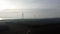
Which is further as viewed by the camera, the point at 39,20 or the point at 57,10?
the point at 57,10

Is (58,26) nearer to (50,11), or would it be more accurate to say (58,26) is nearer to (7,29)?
(50,11)

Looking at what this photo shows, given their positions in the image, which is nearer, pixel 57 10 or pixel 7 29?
pixel 7 29

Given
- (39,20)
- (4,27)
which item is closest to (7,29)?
(4,27)

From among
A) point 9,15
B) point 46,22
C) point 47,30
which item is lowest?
point 47,30

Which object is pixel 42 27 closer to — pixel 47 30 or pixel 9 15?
pixel 47 30

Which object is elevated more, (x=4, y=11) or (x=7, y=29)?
(x=4, y=11)

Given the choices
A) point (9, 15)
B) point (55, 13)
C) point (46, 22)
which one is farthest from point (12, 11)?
point (55, 13)
